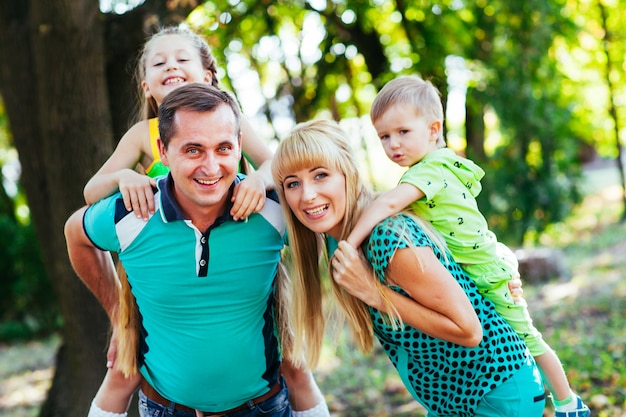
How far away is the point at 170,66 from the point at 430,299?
158 cm

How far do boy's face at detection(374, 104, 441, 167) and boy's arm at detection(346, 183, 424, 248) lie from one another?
0.38 meters

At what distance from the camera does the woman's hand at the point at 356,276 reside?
2.38 meters

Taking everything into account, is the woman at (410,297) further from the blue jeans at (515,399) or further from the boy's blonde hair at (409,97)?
the boy's blonde hair at (409,97)

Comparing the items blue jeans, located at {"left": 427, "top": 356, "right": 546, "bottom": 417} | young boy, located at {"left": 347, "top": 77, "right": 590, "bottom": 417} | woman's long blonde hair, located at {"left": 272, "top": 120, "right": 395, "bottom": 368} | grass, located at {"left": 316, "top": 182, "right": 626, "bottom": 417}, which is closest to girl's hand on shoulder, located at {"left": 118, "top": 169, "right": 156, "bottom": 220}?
woman's long blonde hair, located at {"left": 272, "top": 120, "right": 395, "bottom": 368}

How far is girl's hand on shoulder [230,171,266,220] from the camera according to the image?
2.51 meters

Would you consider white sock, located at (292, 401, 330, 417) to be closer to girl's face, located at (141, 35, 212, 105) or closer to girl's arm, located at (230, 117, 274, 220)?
girl's arm, located at (230, 117, 274, 220)

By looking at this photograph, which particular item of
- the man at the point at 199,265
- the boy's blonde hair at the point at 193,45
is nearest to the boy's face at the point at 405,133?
the man at the point at 199,265

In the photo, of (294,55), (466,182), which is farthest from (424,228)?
(294,55)

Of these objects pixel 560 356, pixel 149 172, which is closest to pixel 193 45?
pixel 149 172

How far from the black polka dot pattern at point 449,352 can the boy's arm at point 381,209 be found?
0.04 meters

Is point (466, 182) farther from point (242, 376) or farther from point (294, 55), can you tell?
point (294, 55)

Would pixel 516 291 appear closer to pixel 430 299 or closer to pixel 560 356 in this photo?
pixel 430 299

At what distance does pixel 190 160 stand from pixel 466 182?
1.12 metres

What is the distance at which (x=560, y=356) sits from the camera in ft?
20.9
